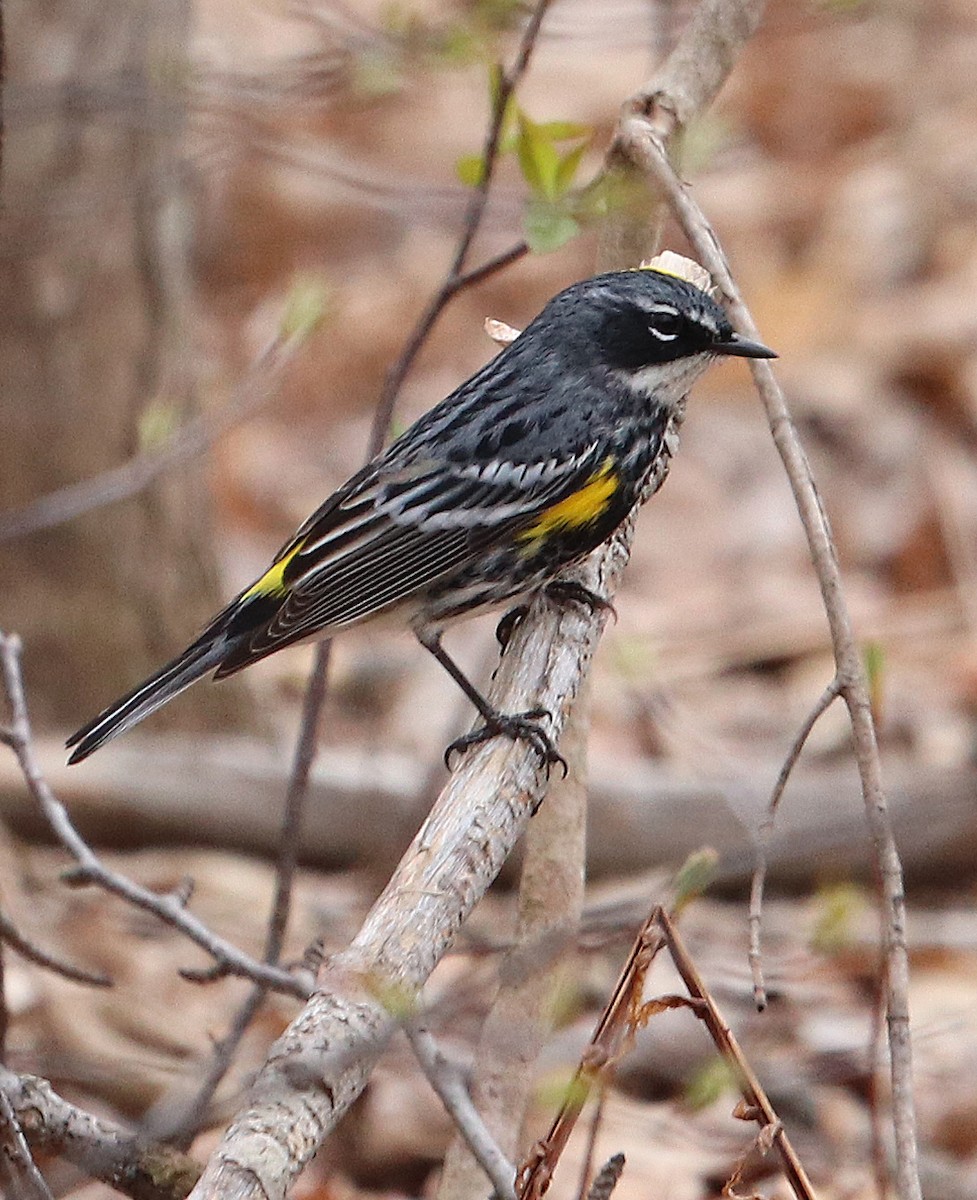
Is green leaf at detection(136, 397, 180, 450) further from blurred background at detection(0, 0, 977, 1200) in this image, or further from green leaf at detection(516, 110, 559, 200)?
green leaf at detection(516, 110, 559, 200)

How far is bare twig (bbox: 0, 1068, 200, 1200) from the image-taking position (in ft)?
8.76

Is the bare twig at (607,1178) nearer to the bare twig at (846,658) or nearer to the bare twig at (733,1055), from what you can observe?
the bare twig at (733,1055)

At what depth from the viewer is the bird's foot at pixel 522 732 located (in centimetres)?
296

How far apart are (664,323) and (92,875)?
5.42 ft

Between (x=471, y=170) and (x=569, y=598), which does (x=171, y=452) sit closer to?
(x=471, y=170)

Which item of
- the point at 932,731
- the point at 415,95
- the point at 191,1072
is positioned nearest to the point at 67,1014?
the point at 191,1072

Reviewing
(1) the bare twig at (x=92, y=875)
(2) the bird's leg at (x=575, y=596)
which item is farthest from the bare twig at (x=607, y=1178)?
(2) the bird's leg at (x=575, y=596)

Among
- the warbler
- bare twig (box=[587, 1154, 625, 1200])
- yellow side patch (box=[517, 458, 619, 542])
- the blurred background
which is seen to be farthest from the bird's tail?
bare twig (box=[587, 1154, 625, 1200])

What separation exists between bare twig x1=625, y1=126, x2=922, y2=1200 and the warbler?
1.19 feet

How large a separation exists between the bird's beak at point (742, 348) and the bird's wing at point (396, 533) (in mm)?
349

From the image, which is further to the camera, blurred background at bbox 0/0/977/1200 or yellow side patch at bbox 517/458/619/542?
blurred background at bbox 0/0/977/1200

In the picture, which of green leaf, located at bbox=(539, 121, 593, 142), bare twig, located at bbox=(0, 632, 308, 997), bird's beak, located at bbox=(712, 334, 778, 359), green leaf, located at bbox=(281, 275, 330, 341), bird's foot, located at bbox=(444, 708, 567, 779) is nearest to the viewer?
bird's foot, located at bbox=(444, 708, 567, 779)

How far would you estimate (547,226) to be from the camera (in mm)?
3559

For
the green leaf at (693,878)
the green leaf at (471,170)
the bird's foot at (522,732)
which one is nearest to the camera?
the green leaf at (693,878)
